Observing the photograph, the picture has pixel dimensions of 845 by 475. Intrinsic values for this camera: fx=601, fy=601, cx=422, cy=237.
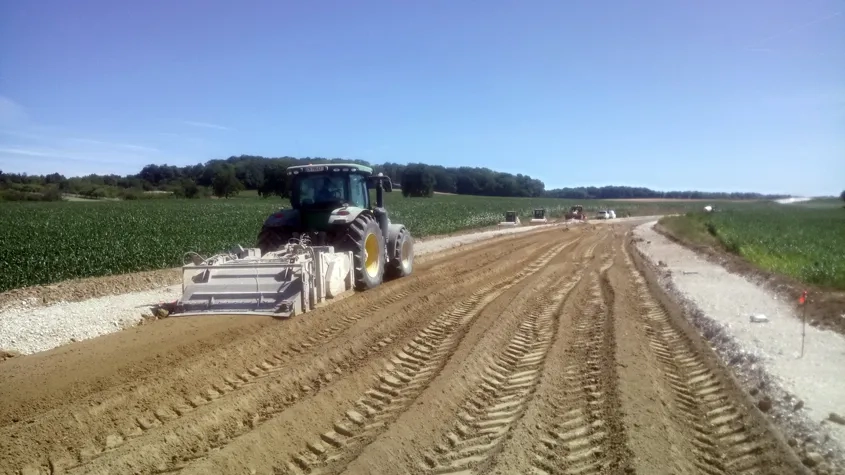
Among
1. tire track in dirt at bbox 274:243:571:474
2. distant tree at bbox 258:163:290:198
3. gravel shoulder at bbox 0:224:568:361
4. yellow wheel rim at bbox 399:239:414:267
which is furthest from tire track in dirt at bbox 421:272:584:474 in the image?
distant tree at bbox 258:163:290:198

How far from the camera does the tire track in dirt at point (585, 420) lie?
397cm

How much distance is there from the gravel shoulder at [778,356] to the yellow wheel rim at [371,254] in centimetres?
548

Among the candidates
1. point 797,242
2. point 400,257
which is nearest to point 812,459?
point 400,257

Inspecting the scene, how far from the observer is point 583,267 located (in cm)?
1605

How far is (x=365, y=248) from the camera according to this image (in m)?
10.6

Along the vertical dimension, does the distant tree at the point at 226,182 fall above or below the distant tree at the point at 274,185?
above

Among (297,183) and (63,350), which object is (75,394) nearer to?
(63,350)

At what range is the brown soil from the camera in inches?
343

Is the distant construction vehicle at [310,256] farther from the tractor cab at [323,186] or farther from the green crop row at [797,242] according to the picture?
the green crop row at [797,242]

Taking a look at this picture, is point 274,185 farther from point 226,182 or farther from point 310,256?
point 226,182

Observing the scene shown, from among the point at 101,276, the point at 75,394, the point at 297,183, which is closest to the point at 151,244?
the point at 101,276

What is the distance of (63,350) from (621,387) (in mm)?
5806

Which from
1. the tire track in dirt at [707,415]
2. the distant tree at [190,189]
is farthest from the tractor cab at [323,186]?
the distant tree at [190,189]

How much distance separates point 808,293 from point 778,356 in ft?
15.7
